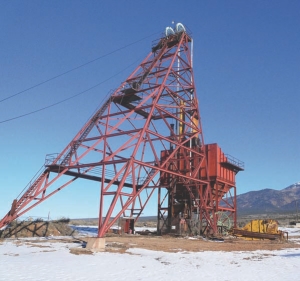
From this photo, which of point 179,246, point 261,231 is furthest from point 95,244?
point 261,231

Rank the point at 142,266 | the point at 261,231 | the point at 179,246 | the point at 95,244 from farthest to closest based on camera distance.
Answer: the point at 261,231 → the point at 179,246 → the point at 95,244 → the point at 142,266

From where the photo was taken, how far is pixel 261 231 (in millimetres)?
31688

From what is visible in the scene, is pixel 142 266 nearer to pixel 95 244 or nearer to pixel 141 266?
pixel 141 266

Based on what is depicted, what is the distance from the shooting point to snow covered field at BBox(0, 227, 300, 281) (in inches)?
426

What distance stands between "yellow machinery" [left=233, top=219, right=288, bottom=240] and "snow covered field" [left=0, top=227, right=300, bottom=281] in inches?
500

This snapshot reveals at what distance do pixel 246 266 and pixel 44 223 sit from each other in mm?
20617

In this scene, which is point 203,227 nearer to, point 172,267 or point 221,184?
point 221,184

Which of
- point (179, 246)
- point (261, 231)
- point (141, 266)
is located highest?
point (261, 231)

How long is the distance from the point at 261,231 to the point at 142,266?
2211 centimetres

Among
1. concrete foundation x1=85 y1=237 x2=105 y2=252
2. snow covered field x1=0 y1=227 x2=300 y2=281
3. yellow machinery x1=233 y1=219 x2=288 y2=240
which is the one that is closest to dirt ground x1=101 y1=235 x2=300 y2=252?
concrete foundation x1=85 y1=237 x2=105 y2=252

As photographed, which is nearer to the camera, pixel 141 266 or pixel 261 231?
pixel 141 266

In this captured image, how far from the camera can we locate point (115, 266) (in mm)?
12648

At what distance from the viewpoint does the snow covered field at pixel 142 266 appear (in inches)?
426

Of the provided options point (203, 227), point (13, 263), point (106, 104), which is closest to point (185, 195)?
point (203, 227)
